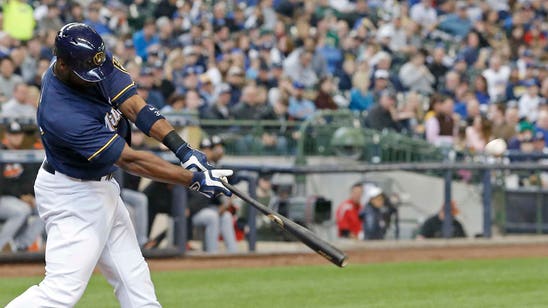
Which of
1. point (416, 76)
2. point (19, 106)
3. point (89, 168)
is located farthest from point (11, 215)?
point (416, 76)

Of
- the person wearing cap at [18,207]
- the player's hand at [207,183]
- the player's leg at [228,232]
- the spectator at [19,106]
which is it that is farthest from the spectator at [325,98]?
the player's hand at [207,183]

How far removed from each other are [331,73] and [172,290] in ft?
32.4

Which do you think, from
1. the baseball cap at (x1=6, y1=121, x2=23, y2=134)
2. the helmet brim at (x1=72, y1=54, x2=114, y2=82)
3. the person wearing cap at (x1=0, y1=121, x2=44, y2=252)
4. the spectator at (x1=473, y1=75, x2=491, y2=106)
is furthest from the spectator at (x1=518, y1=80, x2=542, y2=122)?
the helmet brim at (x1=72, y1=54, x2=114, y2=82)

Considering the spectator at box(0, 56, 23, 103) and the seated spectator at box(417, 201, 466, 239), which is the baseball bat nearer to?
the seated spectator at box(417, 201, 466, 239)

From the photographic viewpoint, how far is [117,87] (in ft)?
19.1

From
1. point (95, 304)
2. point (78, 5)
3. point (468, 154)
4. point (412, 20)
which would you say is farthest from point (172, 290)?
point (412, 20)

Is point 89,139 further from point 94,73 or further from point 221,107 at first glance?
point 221,107

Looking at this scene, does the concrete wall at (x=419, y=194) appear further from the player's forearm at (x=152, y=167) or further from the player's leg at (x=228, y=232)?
the player's forearm at (x=152, y=167)

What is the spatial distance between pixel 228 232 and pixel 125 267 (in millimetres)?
5798

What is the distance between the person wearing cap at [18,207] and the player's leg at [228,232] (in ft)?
6.26

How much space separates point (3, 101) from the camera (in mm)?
13477

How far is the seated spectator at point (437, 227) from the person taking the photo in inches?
500

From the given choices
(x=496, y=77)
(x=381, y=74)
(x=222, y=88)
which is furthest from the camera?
(x=496, y=77)

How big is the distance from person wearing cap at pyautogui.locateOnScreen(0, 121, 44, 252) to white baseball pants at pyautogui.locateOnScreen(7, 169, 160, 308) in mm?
4853
